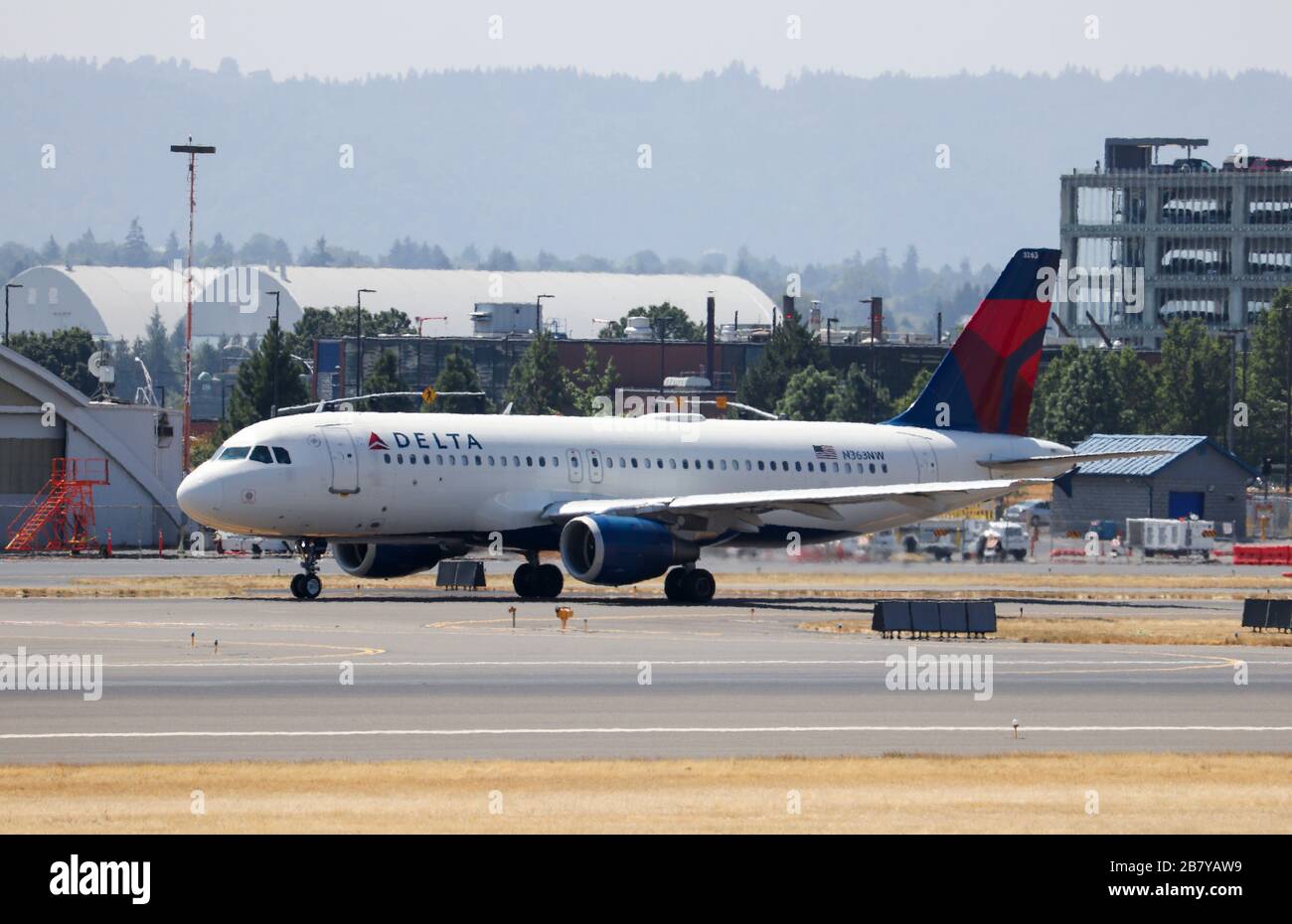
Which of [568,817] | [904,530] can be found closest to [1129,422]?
[904,530]

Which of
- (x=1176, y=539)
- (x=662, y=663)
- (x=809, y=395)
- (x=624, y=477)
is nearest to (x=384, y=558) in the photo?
(x=624, y=477)

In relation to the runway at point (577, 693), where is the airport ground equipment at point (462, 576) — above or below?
below

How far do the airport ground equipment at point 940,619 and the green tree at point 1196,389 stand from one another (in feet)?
352

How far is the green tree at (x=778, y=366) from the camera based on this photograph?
168 m

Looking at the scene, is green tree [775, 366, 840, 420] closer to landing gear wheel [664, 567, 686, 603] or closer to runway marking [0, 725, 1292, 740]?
landing gear wheel [664, 567, 686, 603]

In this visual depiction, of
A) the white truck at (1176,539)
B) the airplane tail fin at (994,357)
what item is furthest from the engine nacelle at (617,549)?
the white truck at (1176,539)

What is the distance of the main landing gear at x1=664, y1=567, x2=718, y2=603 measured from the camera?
58.6 m

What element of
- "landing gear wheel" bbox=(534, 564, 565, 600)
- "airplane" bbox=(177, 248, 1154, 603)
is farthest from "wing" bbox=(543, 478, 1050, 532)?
"landing gear wheel" bbox=(534, 564, 565, 600)

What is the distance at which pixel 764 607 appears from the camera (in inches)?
2256

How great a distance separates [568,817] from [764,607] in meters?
35.8

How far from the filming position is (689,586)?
58625mm

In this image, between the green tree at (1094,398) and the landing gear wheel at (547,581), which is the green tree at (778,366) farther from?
the landing gear wheel at (547,581)
